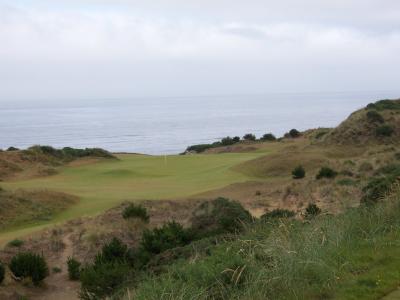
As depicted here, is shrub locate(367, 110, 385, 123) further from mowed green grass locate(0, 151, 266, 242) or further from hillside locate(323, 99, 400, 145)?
mowed green grass locate(0, 151, 266, 242)

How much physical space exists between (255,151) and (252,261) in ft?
110

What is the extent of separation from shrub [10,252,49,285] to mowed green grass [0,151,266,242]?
3.33 m

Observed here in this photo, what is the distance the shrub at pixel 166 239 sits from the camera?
35.4ft

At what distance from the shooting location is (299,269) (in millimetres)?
5281

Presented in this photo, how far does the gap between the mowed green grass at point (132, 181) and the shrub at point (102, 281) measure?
20.5ft

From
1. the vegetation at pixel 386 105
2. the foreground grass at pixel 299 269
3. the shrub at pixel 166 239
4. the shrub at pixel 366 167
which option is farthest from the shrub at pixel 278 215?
the vegetation at pixel 386 105

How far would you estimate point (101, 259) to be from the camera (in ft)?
34.0

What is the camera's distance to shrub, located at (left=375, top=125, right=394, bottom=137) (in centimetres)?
3214

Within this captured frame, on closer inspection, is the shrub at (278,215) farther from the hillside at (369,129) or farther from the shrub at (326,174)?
the hillside at (369,129)

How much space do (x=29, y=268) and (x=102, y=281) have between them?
10.1 ft

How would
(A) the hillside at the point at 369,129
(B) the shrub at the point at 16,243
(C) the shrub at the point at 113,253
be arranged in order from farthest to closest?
(A) the hillside at the point at 369,129 → (B) the shrub at the point at 16,243 → (C) the shrub at the point at 113,253

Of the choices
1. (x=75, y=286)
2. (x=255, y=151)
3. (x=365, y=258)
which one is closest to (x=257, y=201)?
(x=75, y=286)

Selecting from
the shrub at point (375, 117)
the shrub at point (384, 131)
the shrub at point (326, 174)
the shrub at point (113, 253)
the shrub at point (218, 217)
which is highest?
the shrub at point (375, 117)

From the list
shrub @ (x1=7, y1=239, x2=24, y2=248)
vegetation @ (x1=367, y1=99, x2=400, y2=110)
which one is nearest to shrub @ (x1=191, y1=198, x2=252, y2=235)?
shrub @ (x1=7, y1=239, x2=24, y2=248)
